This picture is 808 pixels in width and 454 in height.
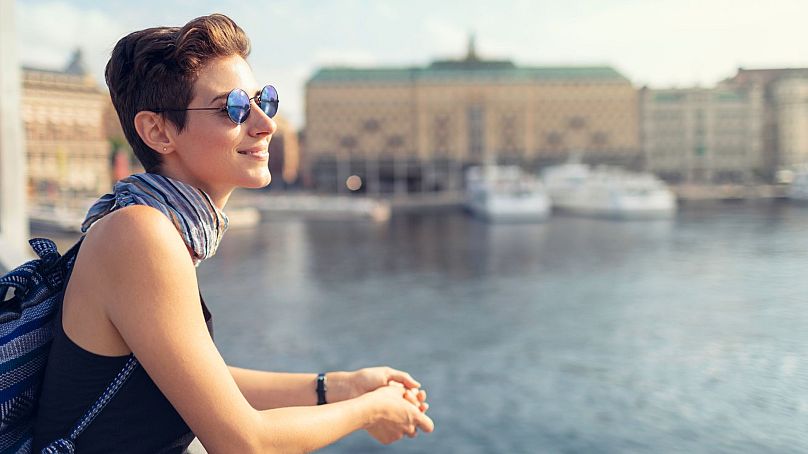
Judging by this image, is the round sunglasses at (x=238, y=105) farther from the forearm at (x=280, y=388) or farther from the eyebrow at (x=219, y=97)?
the forearm at (x=280, y=388)

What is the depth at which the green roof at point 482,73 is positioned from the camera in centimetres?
7788

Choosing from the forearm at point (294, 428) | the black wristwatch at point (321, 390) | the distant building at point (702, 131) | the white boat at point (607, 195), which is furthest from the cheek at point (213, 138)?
the distant building at point (702, 131)

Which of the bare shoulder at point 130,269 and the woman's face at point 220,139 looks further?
the woman's face at point 220,139

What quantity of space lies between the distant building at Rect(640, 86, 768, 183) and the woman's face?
85.1m

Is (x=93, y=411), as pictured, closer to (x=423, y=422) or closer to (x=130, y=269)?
(x=130, y=269)

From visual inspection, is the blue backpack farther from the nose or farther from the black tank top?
the nose

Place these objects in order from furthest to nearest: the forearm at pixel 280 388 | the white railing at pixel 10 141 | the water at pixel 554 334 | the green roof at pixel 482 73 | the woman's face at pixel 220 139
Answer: the green roof at pixel 482 73
the water at pixel 554 334
the white railing at pixel 10 141
the forearm at pixel 280 388
the woman's face at pixel 220 139

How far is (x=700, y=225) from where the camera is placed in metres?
40.2

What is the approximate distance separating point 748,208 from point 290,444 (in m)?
58.3

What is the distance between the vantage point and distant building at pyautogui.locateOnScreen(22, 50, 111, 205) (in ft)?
195

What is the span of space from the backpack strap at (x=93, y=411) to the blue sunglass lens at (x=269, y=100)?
0.56m

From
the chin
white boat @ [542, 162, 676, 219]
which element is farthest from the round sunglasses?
white boat @ [542, 162, 676, 219]

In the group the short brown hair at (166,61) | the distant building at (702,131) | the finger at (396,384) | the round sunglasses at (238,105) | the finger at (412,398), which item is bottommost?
the finger at (412,398)

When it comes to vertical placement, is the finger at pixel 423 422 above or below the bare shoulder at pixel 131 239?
below
